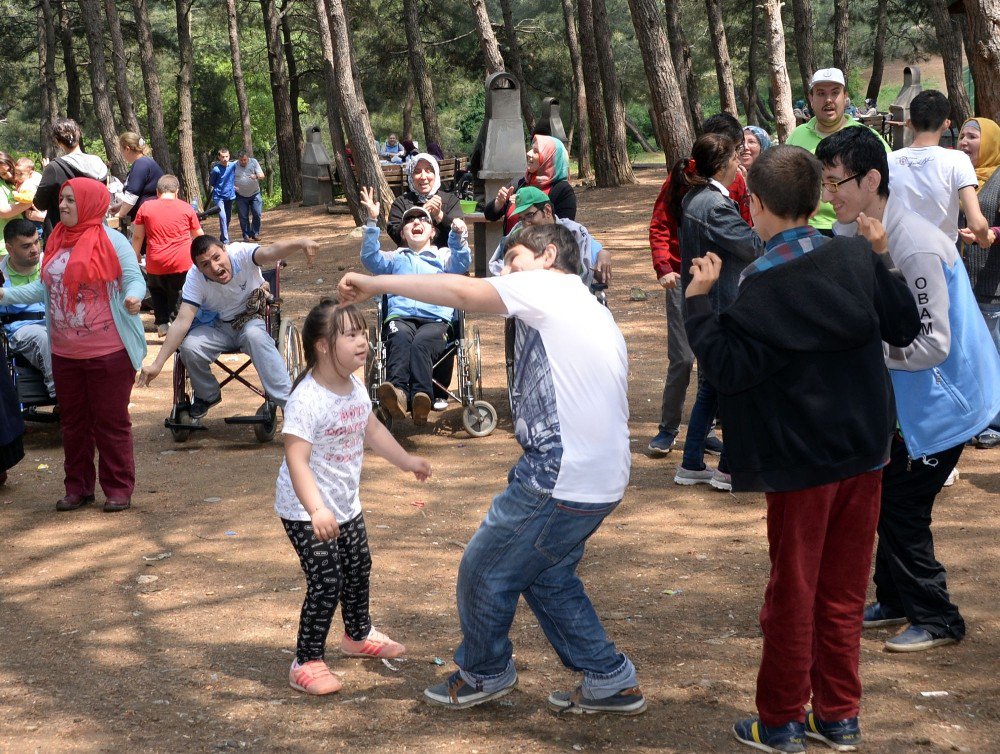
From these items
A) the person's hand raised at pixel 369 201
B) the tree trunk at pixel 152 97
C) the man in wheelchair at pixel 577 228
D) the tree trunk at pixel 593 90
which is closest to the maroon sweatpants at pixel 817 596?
the man in wheelchair at pixel 577 228

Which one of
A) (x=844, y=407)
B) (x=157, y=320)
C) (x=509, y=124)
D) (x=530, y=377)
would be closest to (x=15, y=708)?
(x=530, y=377)

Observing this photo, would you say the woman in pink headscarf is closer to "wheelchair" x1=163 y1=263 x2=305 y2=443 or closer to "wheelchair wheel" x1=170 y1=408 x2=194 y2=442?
"wheelchair" x1=163 y1=263 x2=305 y2=443

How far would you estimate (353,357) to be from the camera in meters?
4.16

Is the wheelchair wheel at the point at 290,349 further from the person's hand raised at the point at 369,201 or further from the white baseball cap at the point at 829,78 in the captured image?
the white baseball cap at the point at 829,78

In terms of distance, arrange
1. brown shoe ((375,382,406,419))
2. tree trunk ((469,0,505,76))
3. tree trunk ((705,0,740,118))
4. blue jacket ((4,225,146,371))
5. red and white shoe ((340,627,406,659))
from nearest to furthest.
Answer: red and white shoe ((340,627,406,659)) < blue jacket ((4,225,146,371)) < brown shoe ((375,382,406,419)) < tree trunk ((469,0,505,76)) < tree trunk ((705,0,740,118))

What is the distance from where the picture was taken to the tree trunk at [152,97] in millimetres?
25516

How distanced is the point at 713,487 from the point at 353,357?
10.8 feet

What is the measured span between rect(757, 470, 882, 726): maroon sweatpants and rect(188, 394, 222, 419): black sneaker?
570 cm

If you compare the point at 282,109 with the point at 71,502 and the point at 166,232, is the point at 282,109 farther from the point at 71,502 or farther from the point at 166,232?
the point at 71,502

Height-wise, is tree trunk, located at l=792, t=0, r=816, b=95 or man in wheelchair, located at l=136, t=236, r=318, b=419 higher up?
tree trunk, located at l=792, t=0, r=816, b=95

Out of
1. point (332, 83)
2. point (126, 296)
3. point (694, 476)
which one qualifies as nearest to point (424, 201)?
point (126, 296)

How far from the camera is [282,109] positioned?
3103cm

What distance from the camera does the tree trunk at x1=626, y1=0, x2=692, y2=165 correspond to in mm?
13609

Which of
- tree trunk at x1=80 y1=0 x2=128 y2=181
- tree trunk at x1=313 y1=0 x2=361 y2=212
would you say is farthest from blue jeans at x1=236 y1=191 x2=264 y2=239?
tree trunk at x1=80 y1=0 x2=128 y2=181
